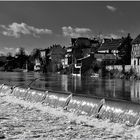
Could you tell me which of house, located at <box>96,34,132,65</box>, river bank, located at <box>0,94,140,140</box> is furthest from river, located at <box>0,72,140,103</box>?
house, located at <box>96,34,132,65</box>

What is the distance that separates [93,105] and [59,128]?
10.5 feet

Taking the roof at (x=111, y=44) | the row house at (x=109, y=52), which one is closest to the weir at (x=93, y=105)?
the row house at (x=109, y=52)

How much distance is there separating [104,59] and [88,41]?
36472mm

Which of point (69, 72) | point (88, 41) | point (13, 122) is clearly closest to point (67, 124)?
point (13, 122)

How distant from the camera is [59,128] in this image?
8.97m

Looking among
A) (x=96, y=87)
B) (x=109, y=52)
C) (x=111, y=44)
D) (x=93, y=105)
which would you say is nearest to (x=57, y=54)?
(x=111, y=44)

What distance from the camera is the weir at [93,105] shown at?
33.2 feet

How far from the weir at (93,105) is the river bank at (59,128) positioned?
0.46 meters

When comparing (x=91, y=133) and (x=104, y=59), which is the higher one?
(x=104, y=59)

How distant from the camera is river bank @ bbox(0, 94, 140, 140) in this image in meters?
7.95

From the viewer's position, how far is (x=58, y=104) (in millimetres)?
14000

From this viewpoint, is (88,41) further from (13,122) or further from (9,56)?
(13,122)

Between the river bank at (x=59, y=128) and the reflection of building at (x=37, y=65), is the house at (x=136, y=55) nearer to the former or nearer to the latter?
the river bank at (x=59, y=128)

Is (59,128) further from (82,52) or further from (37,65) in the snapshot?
(37,65)
